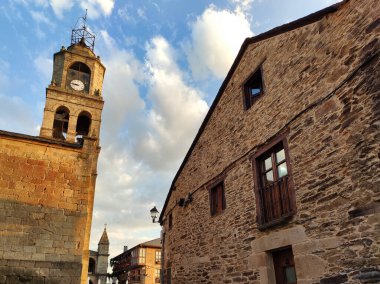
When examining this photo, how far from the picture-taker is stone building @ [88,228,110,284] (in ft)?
122

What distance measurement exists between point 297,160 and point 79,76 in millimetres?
14364

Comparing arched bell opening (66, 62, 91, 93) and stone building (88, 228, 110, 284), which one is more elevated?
arched bell opening (66, 62, 91, 93)

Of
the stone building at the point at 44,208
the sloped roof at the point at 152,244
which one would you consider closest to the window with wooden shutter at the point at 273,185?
the stone building at the point at 44,208

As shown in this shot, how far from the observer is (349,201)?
4660mm

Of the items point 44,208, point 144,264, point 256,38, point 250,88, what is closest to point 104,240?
point 144,264

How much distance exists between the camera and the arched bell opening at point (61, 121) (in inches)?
609

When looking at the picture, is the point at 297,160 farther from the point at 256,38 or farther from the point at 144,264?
the point at 144,264

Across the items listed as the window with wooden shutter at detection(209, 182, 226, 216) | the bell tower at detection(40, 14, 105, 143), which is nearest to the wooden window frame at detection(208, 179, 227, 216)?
the window with wooden shutter at detection(209, 182, 226, 216)

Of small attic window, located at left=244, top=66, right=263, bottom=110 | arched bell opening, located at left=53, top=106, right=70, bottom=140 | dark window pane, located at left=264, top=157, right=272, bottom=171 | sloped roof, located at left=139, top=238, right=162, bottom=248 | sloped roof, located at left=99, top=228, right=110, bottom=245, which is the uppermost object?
arched bell opening, located at left=53, top=106, right=70, bottom=140

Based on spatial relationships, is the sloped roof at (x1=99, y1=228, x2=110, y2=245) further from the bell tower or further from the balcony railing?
the balcony railing

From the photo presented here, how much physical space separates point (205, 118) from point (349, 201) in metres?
6.18

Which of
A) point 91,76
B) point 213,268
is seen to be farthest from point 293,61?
point 91,76

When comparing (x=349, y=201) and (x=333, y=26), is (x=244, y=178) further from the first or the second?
(x=333, y=26)

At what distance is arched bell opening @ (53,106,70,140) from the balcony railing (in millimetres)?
11687
